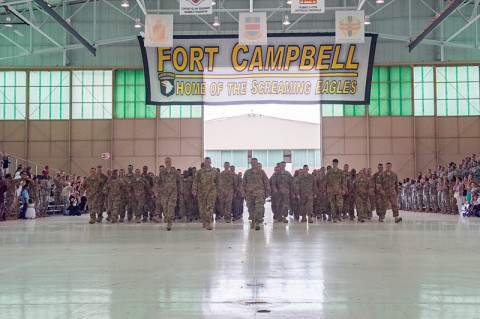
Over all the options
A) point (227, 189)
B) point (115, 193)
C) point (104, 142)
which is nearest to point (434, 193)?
point (227, 189)

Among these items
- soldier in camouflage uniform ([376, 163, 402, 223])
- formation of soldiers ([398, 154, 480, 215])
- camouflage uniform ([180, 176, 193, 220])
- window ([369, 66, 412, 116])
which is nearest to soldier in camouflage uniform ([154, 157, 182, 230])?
camouflage uniform ([180, 176, 193, 220])

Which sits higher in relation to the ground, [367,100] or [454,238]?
[367,100]

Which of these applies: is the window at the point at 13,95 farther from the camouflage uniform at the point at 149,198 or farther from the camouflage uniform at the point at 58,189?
the camouflage uniform at the point at 149,198

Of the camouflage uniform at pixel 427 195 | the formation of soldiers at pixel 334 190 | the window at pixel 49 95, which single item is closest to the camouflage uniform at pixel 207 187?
the formation of soldiers at pixel 334 190

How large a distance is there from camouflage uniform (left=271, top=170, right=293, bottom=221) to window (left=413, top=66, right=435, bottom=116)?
69.9 ft

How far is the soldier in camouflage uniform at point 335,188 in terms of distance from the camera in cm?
1588

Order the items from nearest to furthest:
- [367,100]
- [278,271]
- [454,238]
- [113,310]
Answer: [113,310] < [278,271] < [454,238] < [367,100]

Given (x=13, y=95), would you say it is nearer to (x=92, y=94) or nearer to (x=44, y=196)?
(x=92, y=94)

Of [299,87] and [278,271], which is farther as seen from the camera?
[299,87]

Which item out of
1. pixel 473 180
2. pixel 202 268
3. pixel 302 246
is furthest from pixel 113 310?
pixel 473 180

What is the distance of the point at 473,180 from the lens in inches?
787

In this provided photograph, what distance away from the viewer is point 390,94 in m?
34.5

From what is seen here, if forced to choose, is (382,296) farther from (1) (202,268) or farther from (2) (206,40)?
(2) (206,40)

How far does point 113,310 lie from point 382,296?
2.21 meters
